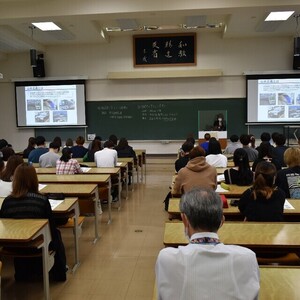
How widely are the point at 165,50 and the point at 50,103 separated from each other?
388 cm

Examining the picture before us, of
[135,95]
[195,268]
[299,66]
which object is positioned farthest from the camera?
[135,95]

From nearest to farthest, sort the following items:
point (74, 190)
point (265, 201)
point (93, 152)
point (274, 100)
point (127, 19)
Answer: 1. point (265, 201)
2. point (74, 190)
3. point (93, 152)
4. point (127, 19)
5. point (274, 100)

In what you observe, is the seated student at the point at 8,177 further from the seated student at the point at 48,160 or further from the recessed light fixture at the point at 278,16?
the recessed light fixture at the point at 278,16

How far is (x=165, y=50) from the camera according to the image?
1060 centimetres

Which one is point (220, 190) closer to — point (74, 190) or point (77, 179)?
point (74, 190)

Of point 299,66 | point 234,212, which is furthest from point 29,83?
point 234,212

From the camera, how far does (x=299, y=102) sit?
10.4 metres

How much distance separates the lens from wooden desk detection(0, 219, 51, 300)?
2486 millimetres

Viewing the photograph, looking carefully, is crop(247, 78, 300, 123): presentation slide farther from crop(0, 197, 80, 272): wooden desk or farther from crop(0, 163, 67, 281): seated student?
crop(0, 163, 67, 281): seated student

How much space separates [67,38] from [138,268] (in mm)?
7996

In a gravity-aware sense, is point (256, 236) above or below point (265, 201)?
below

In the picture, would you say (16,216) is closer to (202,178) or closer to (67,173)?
(202,178)

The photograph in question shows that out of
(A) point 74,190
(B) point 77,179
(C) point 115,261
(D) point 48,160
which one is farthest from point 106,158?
(C) point 115,261

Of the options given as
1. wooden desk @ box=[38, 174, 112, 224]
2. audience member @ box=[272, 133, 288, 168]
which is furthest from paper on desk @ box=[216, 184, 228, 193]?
audience member @ box=[272, 133, 288, 168]
